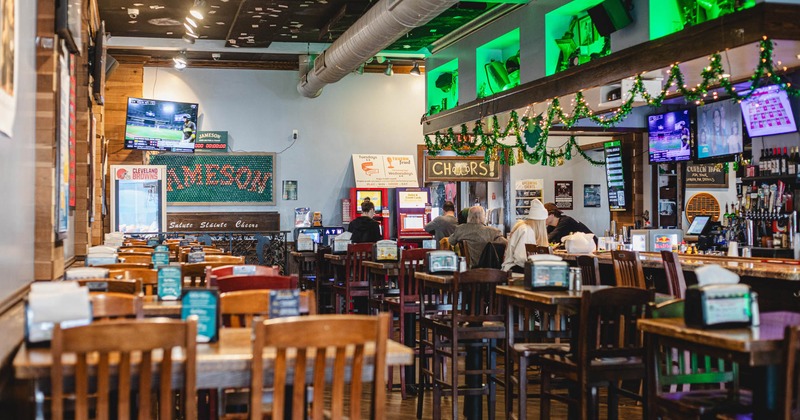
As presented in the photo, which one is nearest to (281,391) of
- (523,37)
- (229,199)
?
(523,37)

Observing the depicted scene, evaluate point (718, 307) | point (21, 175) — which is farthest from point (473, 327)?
point (21, 175)

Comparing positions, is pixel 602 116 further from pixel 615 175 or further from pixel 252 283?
pixel 252 283

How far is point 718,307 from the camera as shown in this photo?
131 inches

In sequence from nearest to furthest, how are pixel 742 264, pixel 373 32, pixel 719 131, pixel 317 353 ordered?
pixel 317 353 < pixel 742 264 < pixel 373 32 < pixel 719 131

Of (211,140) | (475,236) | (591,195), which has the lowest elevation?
(475,236)

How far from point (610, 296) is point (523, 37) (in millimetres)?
5666

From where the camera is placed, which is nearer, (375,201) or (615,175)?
(615,175)

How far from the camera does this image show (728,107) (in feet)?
36.9

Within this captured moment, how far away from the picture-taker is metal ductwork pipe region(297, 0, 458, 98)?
827 centimetres

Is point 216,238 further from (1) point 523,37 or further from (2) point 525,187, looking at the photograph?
(1) point 523,37

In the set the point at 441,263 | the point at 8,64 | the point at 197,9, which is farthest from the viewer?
the point at 197,9

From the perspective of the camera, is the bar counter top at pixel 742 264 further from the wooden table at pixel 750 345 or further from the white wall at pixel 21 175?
the white wall at pixel 21 175

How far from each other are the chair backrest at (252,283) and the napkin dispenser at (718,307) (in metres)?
1.75

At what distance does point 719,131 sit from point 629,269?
5617 millimetres
